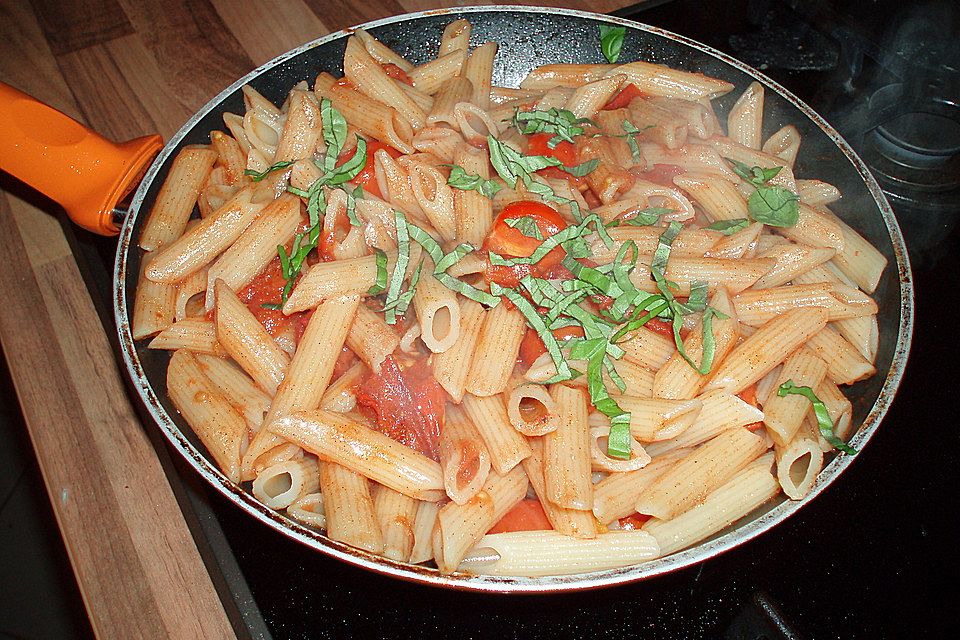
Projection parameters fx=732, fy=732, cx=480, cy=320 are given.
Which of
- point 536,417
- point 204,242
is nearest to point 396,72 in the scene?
point 204,242

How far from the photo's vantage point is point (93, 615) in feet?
7.21

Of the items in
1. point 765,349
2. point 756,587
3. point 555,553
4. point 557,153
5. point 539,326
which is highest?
point 557,153

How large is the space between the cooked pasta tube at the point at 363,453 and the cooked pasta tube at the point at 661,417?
528mm

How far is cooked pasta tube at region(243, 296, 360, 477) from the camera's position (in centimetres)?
193

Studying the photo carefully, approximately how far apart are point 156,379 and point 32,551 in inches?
93.0

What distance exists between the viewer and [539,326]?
6.50 ft

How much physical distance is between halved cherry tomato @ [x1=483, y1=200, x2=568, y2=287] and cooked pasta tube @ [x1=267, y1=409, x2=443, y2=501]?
22.0 inches

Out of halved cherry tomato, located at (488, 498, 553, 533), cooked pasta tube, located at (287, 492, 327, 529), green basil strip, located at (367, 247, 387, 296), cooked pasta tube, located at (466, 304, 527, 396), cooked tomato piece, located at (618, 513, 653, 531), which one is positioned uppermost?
green basil strip, located at (367, 247, 387, 296)

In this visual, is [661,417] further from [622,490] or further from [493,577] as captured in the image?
[493,577]

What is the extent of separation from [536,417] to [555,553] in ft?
1.16

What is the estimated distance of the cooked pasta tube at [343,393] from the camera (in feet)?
6.55

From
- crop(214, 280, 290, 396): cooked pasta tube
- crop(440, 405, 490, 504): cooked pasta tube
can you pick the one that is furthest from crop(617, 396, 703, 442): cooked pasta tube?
crop(214, 280, 290, 396): cooked pasta tube

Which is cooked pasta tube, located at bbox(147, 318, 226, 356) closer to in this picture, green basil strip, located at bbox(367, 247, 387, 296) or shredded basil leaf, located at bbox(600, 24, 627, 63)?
green basil strip, located at bbox(367, 247, 387, 296)

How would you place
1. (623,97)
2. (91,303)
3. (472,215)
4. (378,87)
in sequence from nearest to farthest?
(472,215) < (378,87) < (623,97) < (91,303)
